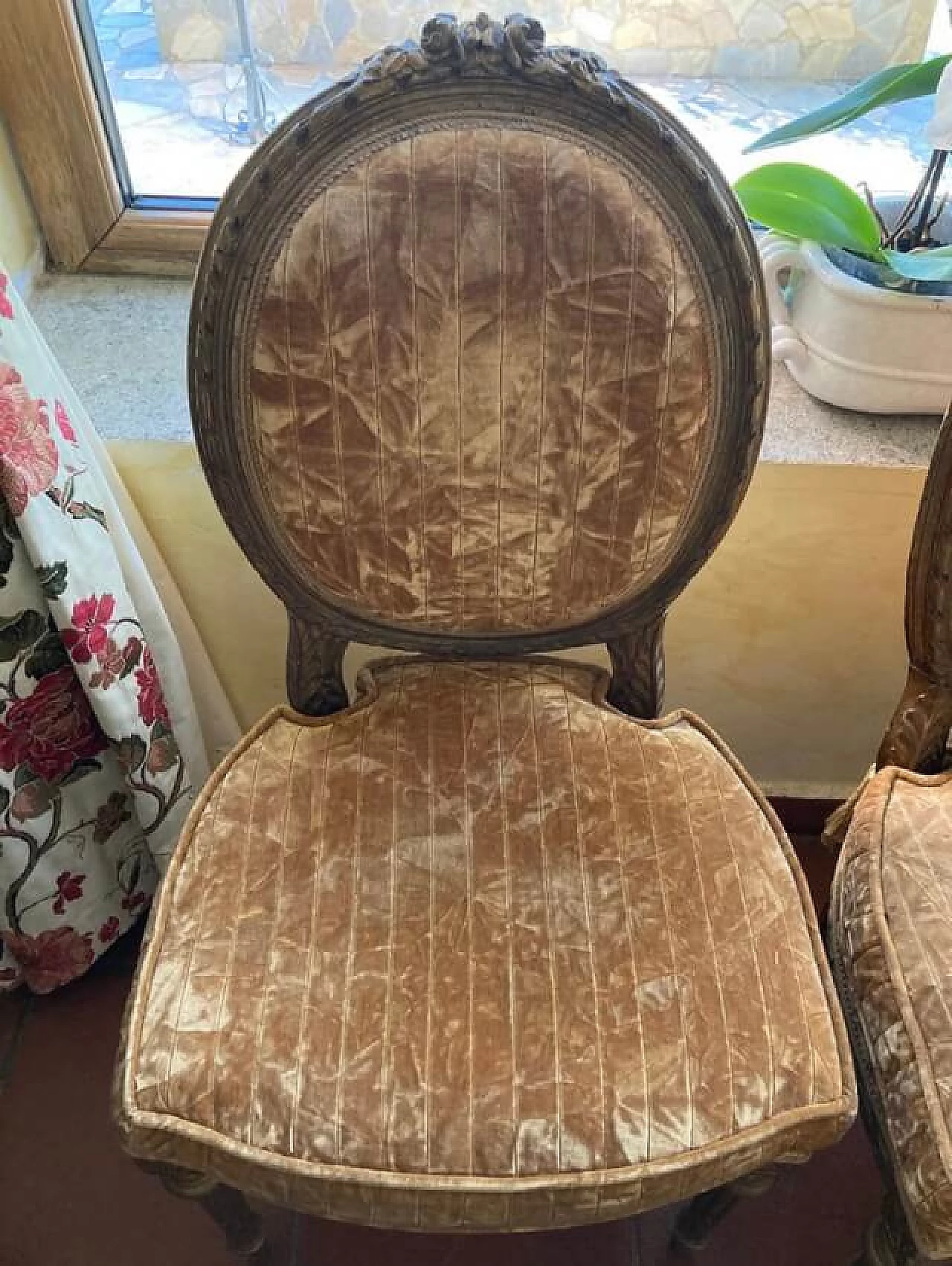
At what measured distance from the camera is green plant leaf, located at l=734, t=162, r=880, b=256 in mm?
967

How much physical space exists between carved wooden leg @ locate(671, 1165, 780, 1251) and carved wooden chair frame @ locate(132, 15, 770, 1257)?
0.04 ft

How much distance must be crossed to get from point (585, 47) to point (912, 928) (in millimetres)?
890

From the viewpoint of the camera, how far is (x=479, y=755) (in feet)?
2.91

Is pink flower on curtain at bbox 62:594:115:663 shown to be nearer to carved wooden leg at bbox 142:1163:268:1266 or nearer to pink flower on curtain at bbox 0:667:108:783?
pink flower on curtain at bbox 0:667:108:783

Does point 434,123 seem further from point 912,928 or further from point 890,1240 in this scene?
point 890,1240

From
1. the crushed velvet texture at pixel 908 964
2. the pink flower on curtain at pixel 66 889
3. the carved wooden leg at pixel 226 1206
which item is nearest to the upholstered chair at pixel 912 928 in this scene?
the crushed velvet texture at pixel 908 964

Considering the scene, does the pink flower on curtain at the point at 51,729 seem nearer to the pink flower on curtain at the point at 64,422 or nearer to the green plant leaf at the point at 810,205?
the pink flower on curtain at the point at 64,422

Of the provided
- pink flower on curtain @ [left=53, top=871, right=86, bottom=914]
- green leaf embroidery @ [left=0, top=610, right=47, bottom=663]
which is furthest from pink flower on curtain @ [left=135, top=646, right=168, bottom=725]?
pink flower on curtain @ [left=53, top=871, right=86, bottom=914]

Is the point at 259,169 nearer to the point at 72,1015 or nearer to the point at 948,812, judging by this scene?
the point at 948,812

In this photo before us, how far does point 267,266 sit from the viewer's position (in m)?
0.74

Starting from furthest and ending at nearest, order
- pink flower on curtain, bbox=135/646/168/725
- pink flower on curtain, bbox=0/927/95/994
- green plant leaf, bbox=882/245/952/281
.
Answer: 1. pink flower on curtain, bbox=0/927/95/994
2. pink flower on curtain, bbox=135/646/168/725
3. green plant leaf, bbox=882/245/952/281

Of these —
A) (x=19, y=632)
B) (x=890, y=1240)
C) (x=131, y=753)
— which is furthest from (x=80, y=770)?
(x=890, y=1240)

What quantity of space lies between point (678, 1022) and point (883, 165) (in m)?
0.94

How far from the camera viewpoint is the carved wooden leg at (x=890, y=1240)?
30.0 inches
